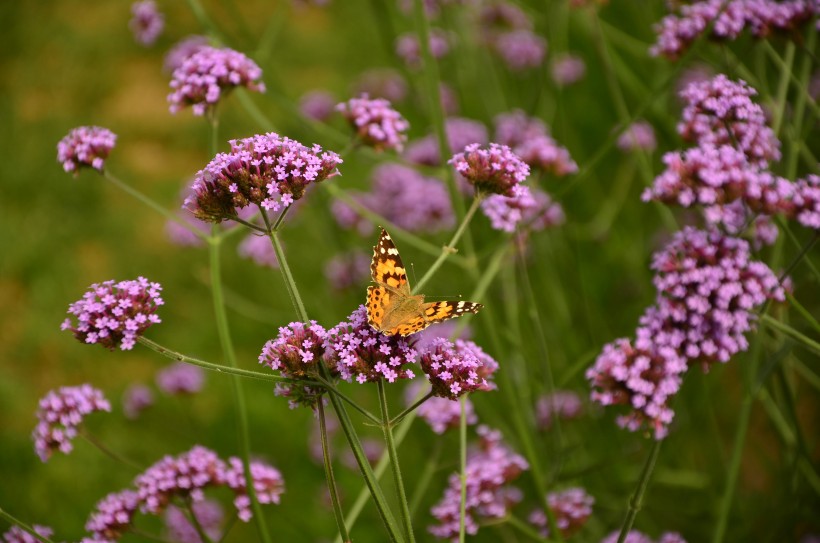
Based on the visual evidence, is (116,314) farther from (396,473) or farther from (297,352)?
(396,473)

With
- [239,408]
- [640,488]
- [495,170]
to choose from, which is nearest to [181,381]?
[239,408]

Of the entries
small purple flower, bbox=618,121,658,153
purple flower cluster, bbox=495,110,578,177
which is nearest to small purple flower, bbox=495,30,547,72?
small purple flower, bbox=618,121,658,153

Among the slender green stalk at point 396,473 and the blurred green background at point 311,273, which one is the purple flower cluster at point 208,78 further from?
the slender green stalk at point 396,473

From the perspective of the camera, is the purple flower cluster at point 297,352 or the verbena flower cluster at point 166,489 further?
the verbena flower cluster at point 166,489

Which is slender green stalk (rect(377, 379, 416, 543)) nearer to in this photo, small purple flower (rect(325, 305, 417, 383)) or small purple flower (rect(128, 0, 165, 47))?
small purple flower (rect(325, 305, 417, 383))

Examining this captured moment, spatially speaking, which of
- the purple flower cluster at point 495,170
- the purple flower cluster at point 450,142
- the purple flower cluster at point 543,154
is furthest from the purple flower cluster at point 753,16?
the purple flower cluster at point 450,142

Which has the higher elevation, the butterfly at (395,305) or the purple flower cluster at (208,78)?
the purple flower cluster at (208,78)
